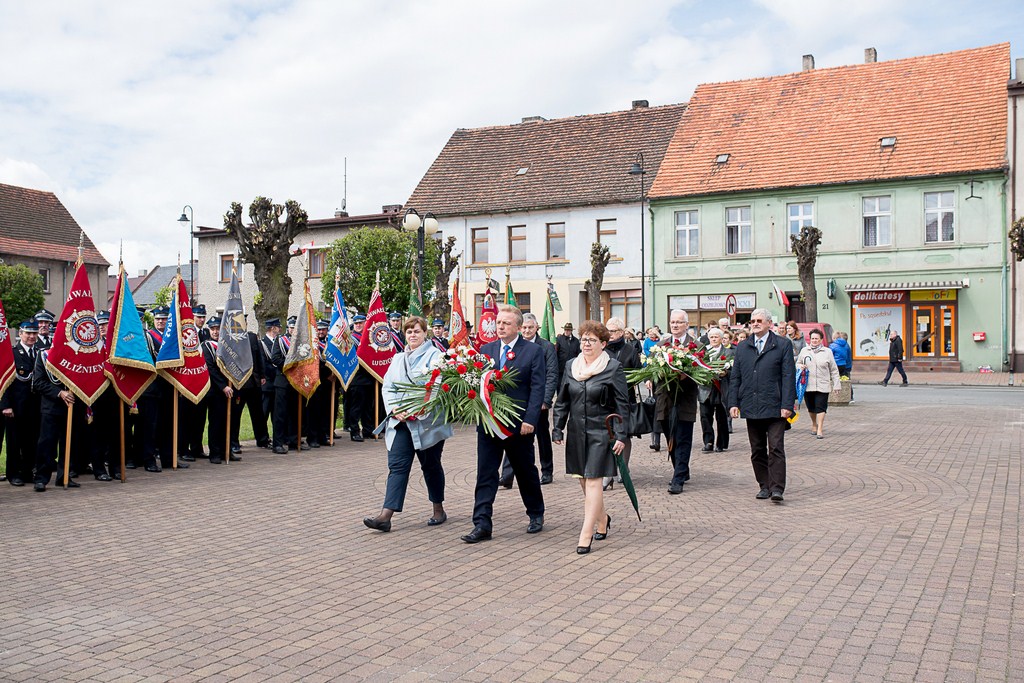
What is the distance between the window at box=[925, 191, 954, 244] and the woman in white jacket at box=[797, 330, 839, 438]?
22480mm

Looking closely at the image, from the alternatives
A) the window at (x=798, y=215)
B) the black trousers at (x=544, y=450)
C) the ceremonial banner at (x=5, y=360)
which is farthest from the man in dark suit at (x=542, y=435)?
the window at (x=798, y=215)

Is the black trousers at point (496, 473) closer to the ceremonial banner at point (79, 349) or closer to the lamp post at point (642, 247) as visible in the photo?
the ceremonial banner at point (79, 349)

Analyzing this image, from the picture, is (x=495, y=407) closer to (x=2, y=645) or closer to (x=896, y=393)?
(x=2, y=645)

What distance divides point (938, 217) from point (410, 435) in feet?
105

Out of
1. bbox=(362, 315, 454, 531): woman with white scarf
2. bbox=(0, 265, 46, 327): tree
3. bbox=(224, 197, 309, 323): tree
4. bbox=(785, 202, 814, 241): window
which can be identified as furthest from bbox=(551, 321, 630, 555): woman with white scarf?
bbox=(0, 265, 46, 327): tree

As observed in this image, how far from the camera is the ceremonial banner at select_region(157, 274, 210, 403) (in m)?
12.6

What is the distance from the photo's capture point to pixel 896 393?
26516 mm

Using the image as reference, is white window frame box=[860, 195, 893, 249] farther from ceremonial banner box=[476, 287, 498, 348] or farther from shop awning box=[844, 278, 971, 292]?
ceremonial banner box=[476, 287, 498, 348]

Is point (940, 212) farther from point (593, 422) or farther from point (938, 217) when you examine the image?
point (593, 422)

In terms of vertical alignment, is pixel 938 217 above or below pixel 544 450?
above

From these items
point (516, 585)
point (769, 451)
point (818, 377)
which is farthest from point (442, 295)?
point (516, 585)

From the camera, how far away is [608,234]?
4169 cm

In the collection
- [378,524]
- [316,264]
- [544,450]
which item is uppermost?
[316,264]

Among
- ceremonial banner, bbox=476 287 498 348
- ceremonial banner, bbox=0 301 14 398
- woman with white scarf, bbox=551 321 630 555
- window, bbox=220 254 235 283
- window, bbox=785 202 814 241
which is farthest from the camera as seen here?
window, bbox=220 254 235 283
